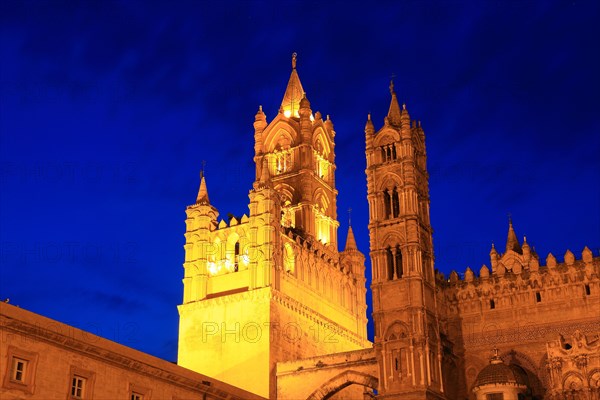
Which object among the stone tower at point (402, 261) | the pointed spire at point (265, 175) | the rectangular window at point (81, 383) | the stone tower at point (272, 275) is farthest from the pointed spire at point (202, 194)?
the rectangular window at point (81, 383)

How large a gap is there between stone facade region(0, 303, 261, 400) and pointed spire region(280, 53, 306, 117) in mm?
38763

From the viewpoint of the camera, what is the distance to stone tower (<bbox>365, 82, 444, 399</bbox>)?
148 feet

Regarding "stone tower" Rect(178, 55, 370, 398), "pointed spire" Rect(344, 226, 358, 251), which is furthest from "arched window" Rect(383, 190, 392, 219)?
"pointed spire" Rect(344, 226, 358, 251)

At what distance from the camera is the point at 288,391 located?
5366cm

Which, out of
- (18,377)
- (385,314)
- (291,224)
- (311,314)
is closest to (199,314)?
(311,314)

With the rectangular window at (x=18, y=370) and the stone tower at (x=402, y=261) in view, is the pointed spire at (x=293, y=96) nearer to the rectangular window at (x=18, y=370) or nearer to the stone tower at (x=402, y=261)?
the stone tower at (x=402, y=261)

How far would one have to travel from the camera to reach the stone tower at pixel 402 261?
45.1m

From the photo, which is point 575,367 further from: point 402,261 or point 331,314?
point 331,314

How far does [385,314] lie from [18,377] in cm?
2228

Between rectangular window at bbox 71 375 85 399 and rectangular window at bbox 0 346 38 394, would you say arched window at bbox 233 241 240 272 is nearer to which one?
rectangular window at bbox 71 375 85 399

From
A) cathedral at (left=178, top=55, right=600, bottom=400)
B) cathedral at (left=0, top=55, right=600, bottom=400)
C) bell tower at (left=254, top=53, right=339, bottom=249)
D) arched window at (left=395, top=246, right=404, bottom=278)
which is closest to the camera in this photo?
cathedral at (left=0, top=55, right=600, bottom=400)

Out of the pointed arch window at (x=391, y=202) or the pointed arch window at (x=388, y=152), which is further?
the pointed arch window at (x=388, y=152)

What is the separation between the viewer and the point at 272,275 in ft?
189

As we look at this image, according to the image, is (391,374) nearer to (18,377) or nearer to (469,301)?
(469,301)
